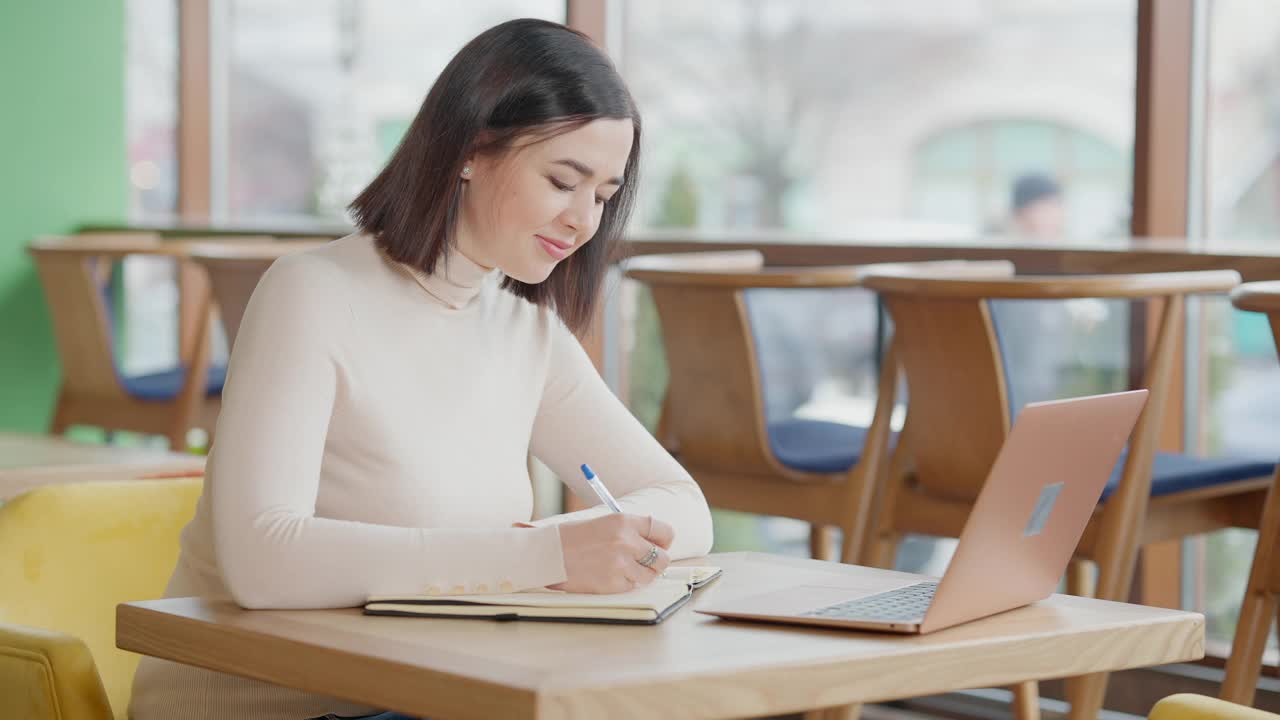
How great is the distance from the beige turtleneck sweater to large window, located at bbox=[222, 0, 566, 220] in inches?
175

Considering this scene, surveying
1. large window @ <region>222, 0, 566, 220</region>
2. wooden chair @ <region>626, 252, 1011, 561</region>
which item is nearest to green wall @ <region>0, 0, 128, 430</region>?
large window @ <region>222, 0, 566, 220</region>

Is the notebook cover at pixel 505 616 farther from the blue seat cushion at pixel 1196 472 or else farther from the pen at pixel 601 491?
the blue seat cushion at pixel 1196 472

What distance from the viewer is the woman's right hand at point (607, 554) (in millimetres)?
1312

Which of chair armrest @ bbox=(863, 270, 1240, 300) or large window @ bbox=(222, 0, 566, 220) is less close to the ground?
large window @ bbox=(222, 0, 566, 220)

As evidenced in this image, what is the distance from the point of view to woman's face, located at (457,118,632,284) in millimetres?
1539

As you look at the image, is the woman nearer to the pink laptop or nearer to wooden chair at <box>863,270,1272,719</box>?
the pink laptop

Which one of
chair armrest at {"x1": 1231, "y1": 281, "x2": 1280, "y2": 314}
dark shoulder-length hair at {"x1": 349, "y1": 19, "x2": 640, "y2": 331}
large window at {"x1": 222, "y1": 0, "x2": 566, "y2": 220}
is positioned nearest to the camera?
dark shoulder-length hair at {"x1": 349, "y1": 19, "x2": 640, "y2": 331}

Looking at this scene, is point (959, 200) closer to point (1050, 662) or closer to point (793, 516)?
point (793, 516)

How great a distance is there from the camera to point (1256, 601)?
2.32 metres

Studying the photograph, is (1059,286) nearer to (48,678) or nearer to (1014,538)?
(1014,538)

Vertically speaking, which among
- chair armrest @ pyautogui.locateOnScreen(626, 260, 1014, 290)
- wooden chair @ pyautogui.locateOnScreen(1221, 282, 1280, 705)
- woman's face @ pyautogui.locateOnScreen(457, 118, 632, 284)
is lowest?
wooden chair @ pyautogui.locateOnScreen(1221, 282, 1280, 705)

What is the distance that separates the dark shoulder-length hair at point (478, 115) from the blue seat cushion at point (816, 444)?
1453mm

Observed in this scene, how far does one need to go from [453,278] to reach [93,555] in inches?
20.2

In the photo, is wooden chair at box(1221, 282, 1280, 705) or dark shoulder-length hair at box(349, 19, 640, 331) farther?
wooden chair at box(1221, 282, 1280, 705)
